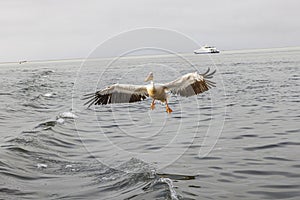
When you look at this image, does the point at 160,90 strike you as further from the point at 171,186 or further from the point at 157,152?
the point at 171,186

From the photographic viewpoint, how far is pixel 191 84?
485 inches

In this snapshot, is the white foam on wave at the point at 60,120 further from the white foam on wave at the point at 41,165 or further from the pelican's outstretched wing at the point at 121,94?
the white foam on wave at the point at 41,165

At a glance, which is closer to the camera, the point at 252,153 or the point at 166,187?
the point at 166,187

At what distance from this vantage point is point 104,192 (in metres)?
9.55

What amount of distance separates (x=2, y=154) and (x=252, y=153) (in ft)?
29.1

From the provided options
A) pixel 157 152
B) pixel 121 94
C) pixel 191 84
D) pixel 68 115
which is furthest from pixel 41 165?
pixel 68 115

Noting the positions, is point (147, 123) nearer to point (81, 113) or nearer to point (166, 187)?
point (81, 113)

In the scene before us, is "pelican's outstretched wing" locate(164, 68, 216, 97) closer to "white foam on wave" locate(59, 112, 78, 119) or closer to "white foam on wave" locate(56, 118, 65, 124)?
"white foam on wave" locate(56, 118, 65, 124)

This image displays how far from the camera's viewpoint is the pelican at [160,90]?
12.2 meters

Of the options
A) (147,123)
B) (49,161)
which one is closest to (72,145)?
(49,161)

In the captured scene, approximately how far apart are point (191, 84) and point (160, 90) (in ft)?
3.51

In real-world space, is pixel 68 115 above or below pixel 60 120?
above

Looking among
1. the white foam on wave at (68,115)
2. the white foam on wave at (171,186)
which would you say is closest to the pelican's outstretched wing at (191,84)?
the white foam on wave at (171,186)

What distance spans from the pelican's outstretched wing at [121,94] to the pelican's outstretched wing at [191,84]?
112 centimetres
